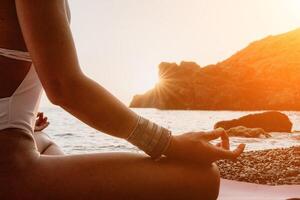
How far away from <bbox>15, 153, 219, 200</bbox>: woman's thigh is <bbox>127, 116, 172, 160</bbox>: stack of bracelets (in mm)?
40

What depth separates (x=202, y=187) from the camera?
1662 mm

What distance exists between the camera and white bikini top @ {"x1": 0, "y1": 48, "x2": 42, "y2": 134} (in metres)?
1.54

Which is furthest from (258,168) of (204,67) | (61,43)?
(204,67)

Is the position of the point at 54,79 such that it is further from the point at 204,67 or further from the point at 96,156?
the point at 204,67

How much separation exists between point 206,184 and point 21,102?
2.52 ft

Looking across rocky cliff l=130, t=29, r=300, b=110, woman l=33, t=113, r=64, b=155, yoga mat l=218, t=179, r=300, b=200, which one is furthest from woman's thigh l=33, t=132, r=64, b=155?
rocky cliff l=130, t=29, r=300, b=110

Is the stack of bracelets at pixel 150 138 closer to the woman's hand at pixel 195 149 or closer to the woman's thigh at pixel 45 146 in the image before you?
the woman's hand at pixel 195 149

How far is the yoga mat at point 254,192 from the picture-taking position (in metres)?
3.67

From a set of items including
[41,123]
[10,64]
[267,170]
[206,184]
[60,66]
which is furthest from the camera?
[267,170]

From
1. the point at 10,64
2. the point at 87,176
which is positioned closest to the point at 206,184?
the point at 87,176

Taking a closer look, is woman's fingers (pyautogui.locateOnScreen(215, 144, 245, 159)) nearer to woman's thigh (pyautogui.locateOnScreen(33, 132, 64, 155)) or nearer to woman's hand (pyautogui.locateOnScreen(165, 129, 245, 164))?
woman's hand (pyautogui.locateOnScreen(165, 129, 245, 164))

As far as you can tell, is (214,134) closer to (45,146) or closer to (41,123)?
(45,146)

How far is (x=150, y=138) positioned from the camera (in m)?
1.63

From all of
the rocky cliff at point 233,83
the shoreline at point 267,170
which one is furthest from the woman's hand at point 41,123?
the rocky cliff at point 233,83
